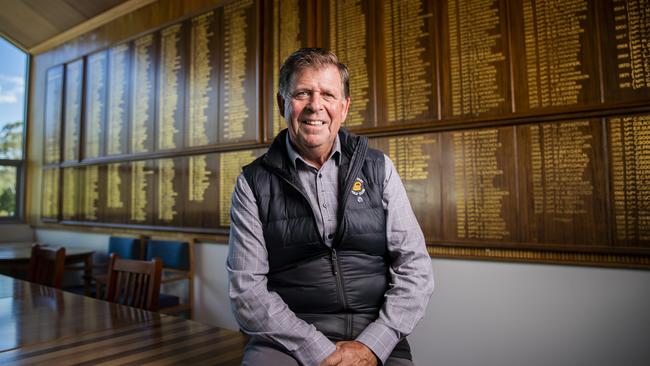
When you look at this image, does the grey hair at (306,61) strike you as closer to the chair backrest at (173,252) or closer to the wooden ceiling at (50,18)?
the chair backrest at (173,252)

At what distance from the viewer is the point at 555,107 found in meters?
1.89

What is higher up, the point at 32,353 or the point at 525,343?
the point at 32,353

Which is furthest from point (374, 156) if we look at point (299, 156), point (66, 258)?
point (66, 258)

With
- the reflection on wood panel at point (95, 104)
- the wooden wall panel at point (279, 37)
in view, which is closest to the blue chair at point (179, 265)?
the wooden wall panel at point (279, 37)

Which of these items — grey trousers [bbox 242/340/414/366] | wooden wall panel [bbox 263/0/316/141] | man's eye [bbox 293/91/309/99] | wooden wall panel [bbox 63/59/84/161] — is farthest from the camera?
wooden wall panel [bbox 63/59/84/161]

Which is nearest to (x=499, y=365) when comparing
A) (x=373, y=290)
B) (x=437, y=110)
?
(x=373, y=290)

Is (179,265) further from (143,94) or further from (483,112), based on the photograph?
(483,112)

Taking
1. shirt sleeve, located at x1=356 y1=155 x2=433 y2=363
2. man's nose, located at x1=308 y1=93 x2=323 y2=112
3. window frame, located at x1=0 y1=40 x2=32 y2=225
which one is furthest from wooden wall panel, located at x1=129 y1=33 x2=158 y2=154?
shirt sleeve, located at x1=356 y1=155 x2=433 y2=363

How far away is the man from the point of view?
1.16m

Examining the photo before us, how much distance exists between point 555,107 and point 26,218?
548 cm

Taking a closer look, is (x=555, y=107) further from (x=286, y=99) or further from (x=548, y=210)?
(x=286, y=99)

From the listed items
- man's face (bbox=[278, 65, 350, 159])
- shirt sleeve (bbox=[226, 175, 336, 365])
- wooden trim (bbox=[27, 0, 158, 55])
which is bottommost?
shirt sleeve (bbox=[226, 175, 336, 365])

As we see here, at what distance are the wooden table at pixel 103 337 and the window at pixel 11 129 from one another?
4002mm

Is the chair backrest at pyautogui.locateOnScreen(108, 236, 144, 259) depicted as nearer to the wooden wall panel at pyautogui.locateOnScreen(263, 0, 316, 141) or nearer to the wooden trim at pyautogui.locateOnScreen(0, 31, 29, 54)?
the wooden wall panel at pyautogui.locateOnScreen(263, 0, 316, 141)
